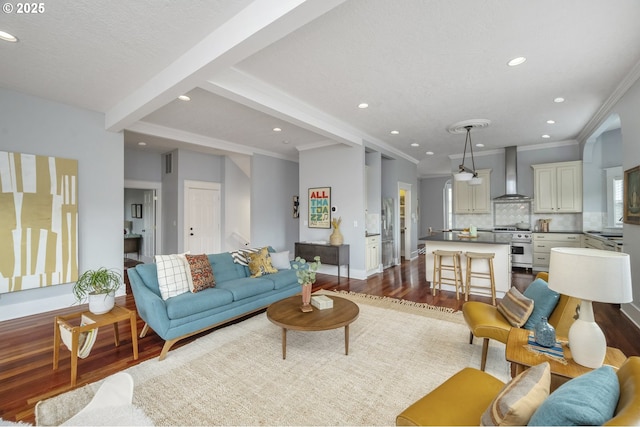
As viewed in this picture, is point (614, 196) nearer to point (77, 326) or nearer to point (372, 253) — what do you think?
point (372, 253)

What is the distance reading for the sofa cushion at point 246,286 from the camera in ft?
10.7

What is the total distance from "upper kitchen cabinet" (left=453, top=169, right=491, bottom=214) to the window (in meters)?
2.12

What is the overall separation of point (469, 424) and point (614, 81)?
176 inches

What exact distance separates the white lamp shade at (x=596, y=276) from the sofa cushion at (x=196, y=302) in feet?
9.36

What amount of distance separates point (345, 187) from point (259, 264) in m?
2.70

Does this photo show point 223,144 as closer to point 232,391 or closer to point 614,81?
point 232,391

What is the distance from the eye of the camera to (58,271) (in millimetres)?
3887

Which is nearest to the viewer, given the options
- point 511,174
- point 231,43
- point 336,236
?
point 231,43

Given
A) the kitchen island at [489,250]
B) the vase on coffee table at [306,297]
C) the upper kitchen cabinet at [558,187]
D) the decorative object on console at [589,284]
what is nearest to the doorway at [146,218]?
the vase on coffee table at [306,297]

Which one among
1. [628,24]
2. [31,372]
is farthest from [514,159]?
[31,372]

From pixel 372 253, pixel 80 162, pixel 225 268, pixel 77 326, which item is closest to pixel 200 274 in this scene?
pixel 225 268

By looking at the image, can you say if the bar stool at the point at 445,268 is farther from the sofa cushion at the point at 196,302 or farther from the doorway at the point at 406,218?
the sofa cushion at the point at 196,302

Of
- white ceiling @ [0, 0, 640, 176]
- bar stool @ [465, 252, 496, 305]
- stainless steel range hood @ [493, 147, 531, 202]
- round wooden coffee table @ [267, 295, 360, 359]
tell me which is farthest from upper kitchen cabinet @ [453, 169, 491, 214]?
round wooden coffee table @ [267, 295, 360, 359]

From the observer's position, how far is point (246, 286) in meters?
3.40
